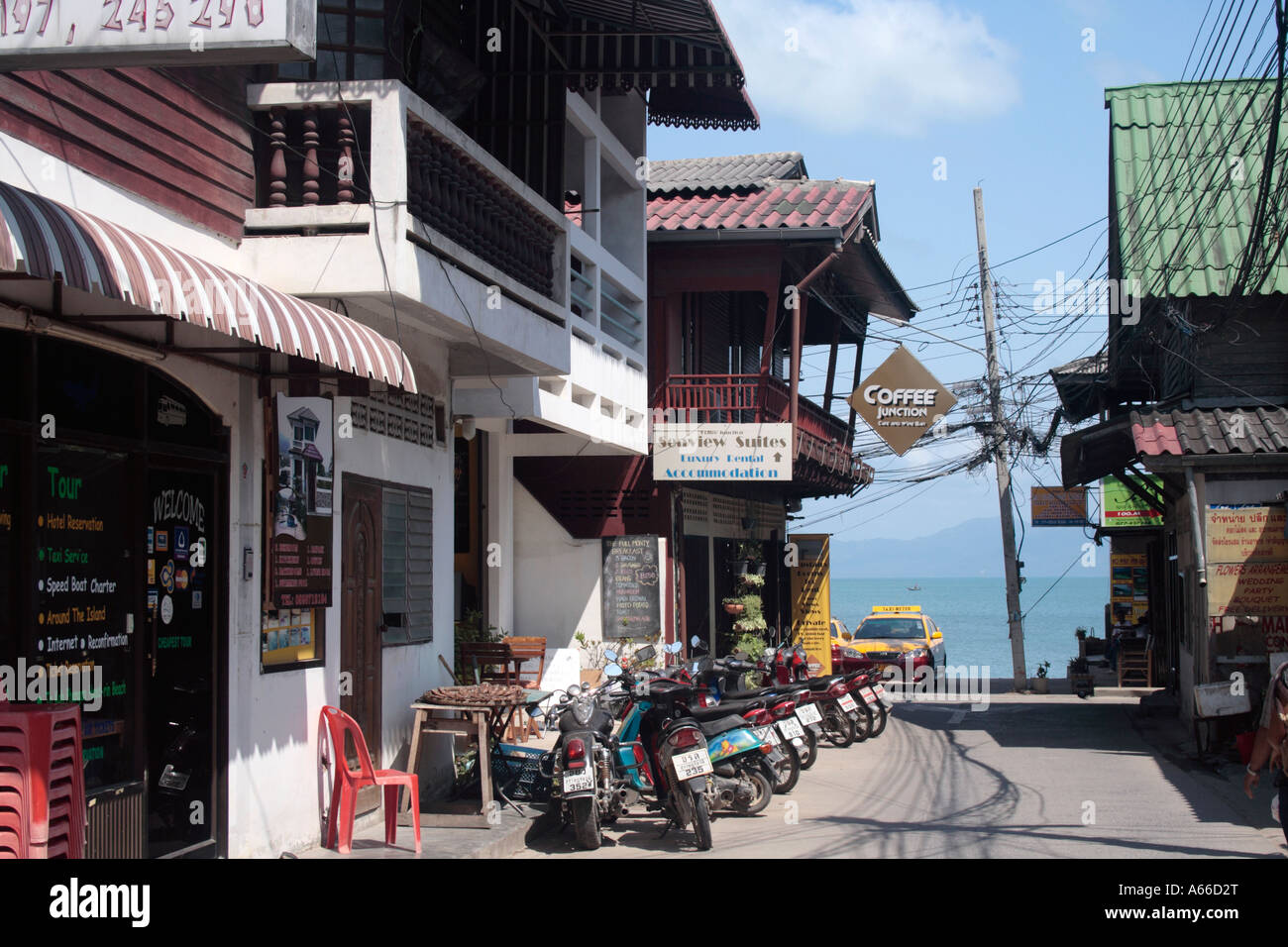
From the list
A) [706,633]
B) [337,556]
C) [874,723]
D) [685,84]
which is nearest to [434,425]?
[337,556]

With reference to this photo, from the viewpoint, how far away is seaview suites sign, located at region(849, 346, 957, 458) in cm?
1938

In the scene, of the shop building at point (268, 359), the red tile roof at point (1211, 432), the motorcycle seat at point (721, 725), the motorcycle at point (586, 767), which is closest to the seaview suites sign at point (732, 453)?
the shop building at point (268, 359)

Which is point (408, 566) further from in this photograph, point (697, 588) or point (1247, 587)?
point (697, 588)

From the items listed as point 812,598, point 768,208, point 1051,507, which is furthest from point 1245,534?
point 1051,507

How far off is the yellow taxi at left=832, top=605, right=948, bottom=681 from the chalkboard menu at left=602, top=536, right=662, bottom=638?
7.40 metres

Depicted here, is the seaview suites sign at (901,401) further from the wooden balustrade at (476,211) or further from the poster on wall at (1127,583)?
the poster on wall at (1127,583)

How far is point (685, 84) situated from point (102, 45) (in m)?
7.86

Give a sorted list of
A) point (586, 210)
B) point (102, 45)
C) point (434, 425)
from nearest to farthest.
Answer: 1. point (102, 45)
2. point (434, 425)
3. point (586, 210)

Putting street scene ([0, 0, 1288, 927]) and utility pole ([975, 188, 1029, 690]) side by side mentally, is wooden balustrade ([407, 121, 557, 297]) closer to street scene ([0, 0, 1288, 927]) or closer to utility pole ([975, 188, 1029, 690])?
street scene ([0, 0, 1288, 927])

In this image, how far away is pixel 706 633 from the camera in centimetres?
2003

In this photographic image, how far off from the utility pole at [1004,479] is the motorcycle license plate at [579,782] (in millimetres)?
17267

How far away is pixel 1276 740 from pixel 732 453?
9573 mm

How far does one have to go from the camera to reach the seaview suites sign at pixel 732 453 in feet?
53.9
